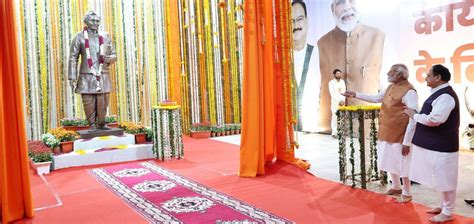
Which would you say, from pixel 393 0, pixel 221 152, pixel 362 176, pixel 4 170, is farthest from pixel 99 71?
pixel 393 0

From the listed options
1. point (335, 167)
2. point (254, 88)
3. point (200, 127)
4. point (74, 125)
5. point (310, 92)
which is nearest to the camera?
point (254, 88)

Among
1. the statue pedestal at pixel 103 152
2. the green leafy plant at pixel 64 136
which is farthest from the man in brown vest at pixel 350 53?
the green leafy plant at pixel 64 136

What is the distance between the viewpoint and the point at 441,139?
3.22m

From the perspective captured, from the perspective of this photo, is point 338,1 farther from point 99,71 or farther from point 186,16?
point 99,71

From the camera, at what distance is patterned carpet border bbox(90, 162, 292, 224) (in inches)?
142

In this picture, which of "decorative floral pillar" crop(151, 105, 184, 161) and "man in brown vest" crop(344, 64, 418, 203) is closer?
"man in brown vest" crop(344, 64, 418, 203)

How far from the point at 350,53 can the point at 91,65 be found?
15.2 feet

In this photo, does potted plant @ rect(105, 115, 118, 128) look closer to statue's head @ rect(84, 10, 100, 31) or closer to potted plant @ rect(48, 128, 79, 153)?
potted plant @ rect(48, 128, 79, 153)

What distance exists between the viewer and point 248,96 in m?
5.09

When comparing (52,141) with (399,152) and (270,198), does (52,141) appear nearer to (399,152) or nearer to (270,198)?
(270,198)

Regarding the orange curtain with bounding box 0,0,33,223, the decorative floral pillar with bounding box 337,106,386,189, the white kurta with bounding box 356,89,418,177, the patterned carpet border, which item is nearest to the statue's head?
the patterned carpet border

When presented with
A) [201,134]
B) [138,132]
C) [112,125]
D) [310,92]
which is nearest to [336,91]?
[310,92]

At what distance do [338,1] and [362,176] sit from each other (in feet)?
15.7

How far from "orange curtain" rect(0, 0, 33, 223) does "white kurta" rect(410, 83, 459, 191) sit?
3.33 m
